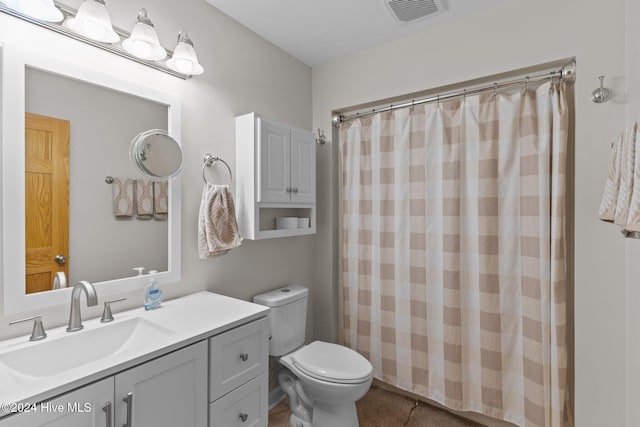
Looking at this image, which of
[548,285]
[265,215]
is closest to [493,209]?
[548,285]

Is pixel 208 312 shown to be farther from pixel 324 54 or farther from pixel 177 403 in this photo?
pixel 324 54

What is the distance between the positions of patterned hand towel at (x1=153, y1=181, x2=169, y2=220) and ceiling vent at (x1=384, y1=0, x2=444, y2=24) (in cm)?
153

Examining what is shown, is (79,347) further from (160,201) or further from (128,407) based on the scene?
(160,201)

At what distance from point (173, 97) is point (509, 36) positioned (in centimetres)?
183

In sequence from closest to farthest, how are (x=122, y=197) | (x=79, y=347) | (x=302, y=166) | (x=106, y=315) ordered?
(x=79, y=347), (x=106, y=315), (x=122, y=197), (x=302, y=166)

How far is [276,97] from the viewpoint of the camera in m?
2.12

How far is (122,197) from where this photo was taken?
136cm

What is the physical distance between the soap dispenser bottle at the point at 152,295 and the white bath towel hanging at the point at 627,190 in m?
1.68

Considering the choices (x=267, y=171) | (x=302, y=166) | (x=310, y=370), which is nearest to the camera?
(x=310, y=370)

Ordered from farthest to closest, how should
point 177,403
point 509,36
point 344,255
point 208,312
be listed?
point 344,255
point 509,36
point 208,312
point 177,403

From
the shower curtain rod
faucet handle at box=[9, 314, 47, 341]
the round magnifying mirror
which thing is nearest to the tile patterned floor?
faucet handle at box=[9, 314, 47, 341]

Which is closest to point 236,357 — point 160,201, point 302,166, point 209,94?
point 160,201

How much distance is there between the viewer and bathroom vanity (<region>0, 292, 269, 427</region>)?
31.6 inches

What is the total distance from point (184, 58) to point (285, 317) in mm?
1504
